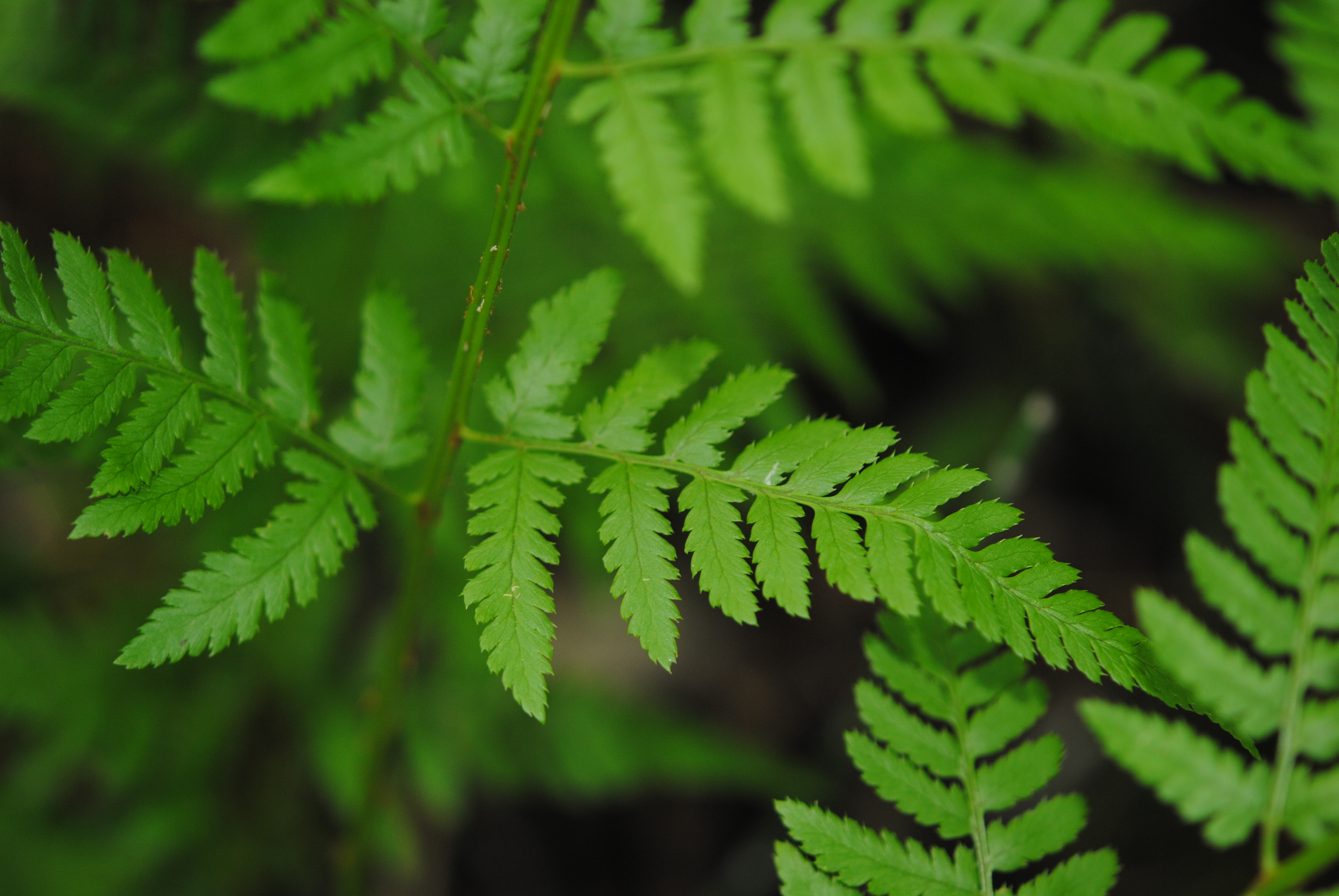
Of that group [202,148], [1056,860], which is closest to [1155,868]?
[1056,860]

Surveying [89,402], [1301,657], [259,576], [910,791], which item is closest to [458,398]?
[259,576]

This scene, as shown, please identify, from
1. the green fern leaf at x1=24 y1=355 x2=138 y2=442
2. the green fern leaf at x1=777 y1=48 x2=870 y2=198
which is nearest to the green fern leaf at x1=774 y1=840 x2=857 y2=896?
the green fern leaf at x1=24 y1=355 x2=138 y2=442

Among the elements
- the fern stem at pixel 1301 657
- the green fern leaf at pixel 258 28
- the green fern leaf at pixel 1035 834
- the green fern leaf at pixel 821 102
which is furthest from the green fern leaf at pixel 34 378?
the fern stem at pixel 1301 657

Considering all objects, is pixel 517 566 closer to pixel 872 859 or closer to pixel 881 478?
pixel 881 478

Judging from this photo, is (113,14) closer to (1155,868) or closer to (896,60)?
(896,60)

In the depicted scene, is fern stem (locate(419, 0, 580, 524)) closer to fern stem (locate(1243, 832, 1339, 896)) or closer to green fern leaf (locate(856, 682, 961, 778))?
green fern leaf (locate(856, 682, 961, 778))
